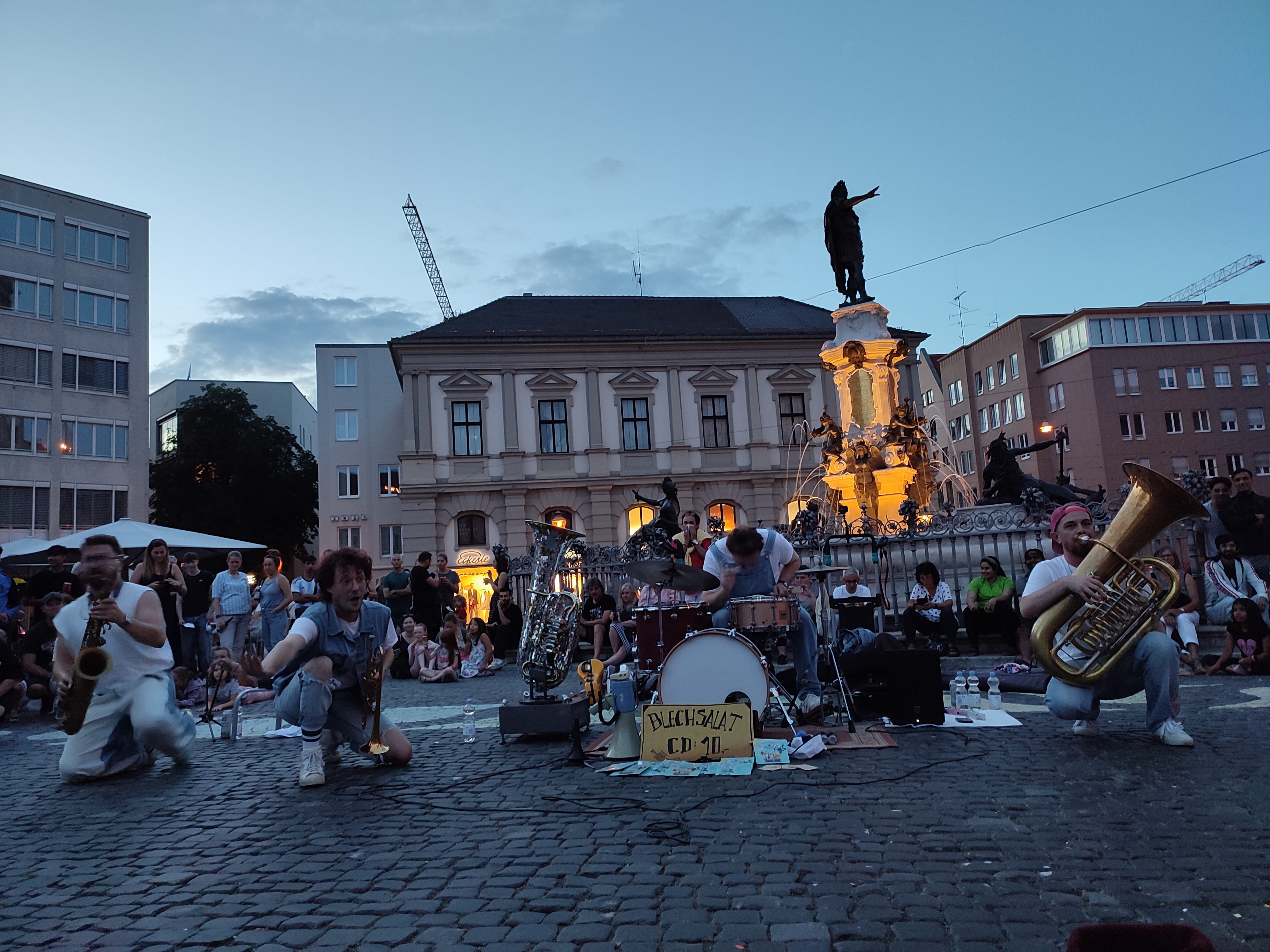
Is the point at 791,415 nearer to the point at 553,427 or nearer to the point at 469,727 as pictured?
the point at 553,427

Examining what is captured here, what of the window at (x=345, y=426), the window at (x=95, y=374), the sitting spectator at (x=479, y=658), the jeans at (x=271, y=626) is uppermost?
the window at (x=95, y=374)

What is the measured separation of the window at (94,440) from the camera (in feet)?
132

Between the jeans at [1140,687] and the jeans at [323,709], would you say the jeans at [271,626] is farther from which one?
the jeans at [1140,687]

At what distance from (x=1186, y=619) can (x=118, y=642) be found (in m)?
10.9

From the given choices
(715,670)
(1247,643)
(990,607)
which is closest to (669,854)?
(715,670)

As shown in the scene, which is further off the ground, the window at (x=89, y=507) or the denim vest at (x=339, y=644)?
the window at (x=89, y=507)

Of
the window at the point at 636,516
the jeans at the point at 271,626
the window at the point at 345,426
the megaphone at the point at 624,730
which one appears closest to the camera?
the megaphone at the point at 624,730

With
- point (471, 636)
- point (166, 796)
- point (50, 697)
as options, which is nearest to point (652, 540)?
point (471, 636)

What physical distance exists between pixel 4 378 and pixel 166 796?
4037 cm

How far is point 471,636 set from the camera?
16656 millimetres

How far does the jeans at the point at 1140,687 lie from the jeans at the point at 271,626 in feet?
33.8

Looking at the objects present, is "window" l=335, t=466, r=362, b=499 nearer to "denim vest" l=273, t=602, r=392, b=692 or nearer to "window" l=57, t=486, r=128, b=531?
"window" l=57, t=486, r=128, b=531

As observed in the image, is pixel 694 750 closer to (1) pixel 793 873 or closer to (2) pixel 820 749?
(2) pixel 820 749

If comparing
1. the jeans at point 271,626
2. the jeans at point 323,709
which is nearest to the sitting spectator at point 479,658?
the jeans at point 271,626
